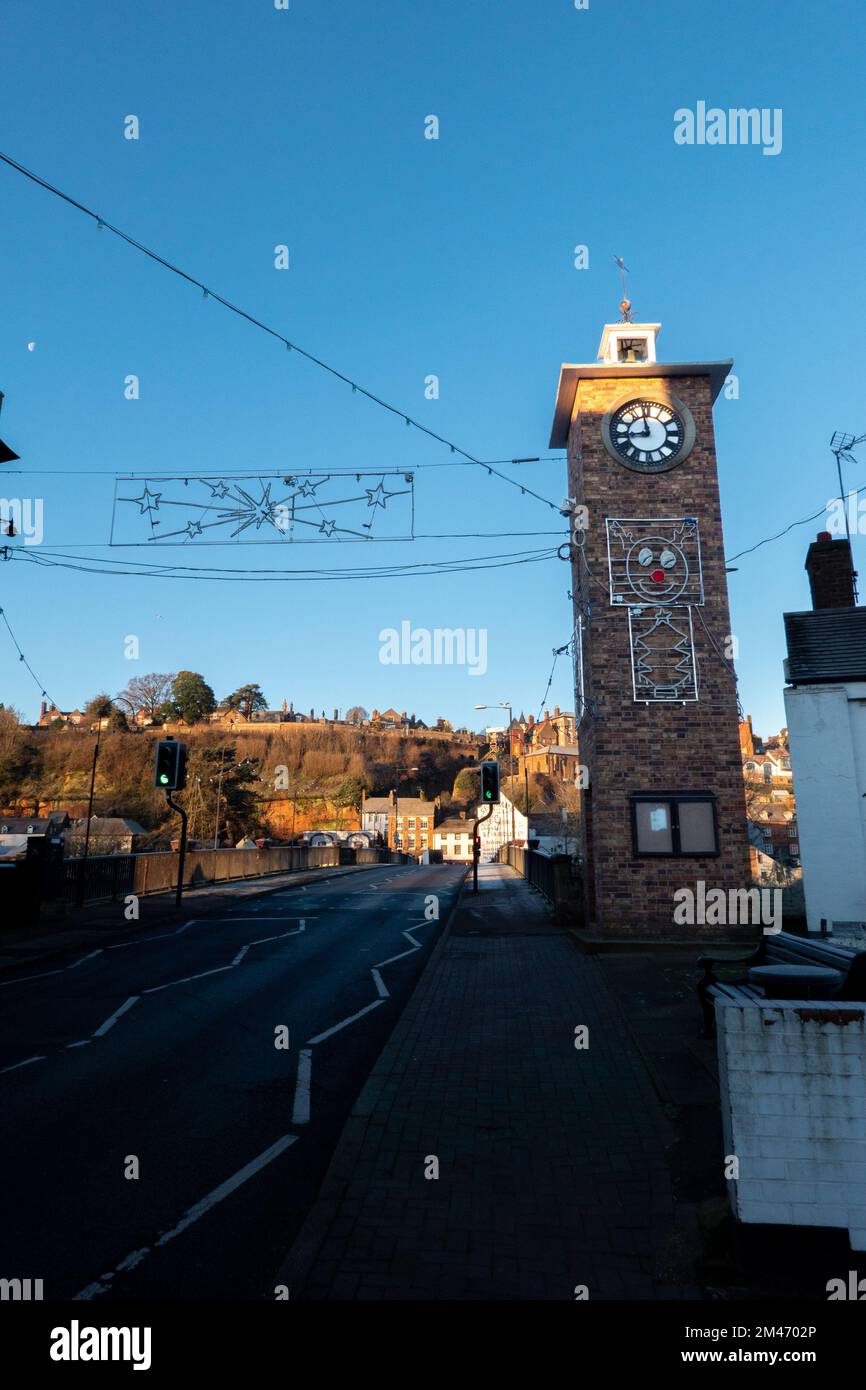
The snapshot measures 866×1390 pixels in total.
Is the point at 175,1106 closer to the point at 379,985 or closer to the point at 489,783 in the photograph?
the point at 379,985

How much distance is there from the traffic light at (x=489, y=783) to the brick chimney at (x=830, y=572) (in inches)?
321

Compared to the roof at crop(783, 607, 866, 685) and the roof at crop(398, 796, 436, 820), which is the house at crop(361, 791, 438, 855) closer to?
the roof at crop(398, 796, 436, 820)

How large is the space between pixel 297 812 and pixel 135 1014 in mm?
100309

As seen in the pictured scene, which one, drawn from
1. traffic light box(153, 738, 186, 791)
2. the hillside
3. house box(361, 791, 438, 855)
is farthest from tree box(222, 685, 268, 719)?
traffic light box(153, 738, 186, 791)

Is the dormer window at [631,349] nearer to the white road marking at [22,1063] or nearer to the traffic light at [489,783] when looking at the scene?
the traffic light at [489,783]

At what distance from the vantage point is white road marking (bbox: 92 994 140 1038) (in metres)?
8.83

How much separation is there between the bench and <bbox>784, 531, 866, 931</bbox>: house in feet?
18.0

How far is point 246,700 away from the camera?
13625cm

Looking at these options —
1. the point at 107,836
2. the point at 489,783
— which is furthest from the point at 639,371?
the point at 107,836

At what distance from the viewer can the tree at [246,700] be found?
135 meters

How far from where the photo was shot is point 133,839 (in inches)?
2751

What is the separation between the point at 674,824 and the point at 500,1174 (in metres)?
10.4
